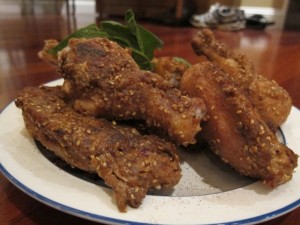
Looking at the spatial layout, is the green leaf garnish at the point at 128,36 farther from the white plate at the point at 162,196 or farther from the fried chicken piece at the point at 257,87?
the white plate at the point at 162,196

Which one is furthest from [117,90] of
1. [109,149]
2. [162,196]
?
[162,196]

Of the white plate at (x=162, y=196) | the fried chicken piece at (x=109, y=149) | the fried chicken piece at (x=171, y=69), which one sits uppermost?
the fried chicken piece at (x=171, y=69)

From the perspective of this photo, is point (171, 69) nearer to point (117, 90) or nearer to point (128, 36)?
point (128, 36)

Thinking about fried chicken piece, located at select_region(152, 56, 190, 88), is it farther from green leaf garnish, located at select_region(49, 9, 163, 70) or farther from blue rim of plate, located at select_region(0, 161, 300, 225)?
blue rim of plate, located at select_region(0, 161, 300, 225)

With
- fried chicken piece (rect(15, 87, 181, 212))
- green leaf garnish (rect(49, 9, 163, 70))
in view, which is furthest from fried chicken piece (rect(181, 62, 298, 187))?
green leaf garnish (rect(49, 9, 163, 70))

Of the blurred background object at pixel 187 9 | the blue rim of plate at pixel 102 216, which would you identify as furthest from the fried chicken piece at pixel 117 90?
the blurred background object at pixel 187 9

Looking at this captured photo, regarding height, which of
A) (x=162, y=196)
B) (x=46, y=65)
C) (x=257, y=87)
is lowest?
(x=46, y=65)

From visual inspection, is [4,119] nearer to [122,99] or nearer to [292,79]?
[122,99]
